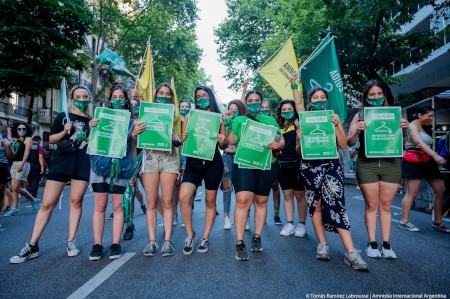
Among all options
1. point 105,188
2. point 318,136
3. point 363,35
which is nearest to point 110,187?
point 105,188

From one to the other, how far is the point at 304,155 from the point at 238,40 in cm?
2749

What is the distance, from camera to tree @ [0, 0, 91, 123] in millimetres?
14211

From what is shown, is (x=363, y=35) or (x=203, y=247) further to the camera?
(x=363, y=35)

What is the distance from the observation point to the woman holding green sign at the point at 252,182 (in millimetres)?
4332

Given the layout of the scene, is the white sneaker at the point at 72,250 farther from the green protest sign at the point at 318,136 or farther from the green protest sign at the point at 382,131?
the green protest sign at the point at 382,131

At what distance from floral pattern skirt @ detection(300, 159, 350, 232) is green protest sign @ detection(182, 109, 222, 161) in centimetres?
114

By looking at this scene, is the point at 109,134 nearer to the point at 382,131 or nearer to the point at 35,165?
the point at 382,131

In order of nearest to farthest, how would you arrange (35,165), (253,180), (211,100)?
(253,180) → (211,100) → (35,165)

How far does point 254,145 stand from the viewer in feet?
14.2

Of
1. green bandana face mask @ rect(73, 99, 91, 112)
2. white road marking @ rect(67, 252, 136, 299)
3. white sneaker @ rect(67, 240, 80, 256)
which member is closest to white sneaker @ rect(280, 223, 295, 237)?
white road marking @ rect(67, 252, 136, 299)

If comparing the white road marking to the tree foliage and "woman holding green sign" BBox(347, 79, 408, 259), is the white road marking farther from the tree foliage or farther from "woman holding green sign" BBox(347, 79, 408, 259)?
the tree foliage

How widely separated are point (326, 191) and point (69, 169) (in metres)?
2.98

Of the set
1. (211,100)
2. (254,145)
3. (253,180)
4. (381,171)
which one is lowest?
(253,180)

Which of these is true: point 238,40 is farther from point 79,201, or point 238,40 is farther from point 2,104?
point 79,201
